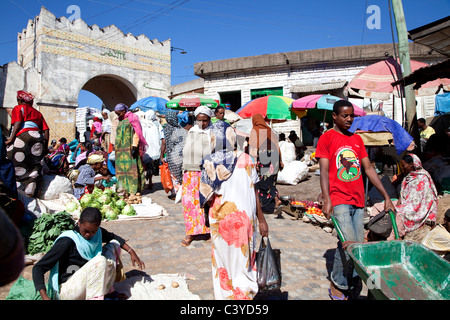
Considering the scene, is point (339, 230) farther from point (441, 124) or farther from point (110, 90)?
point (110, 90)

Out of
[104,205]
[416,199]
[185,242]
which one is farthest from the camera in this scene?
[104,205]

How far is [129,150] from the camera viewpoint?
25.9 ft

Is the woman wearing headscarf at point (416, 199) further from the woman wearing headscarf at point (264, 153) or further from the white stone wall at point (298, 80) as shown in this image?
the white stone wall at point (298, 80)

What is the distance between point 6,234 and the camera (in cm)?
103

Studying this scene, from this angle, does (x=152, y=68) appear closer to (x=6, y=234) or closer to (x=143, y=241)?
(x=143, y=241)

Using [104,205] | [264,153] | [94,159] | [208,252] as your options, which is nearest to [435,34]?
[264,153]

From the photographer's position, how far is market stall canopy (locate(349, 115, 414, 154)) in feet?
22.4

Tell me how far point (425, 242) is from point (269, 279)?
2569mm

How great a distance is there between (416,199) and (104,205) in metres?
5.62

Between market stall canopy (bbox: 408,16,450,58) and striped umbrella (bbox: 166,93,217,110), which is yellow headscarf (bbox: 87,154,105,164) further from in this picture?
market stall canopy (bbox: 408,16,450,58)

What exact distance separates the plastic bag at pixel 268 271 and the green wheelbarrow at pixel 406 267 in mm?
651

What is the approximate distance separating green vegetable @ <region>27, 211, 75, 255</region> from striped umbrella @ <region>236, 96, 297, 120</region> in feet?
22.2

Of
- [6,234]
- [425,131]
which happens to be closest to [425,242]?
[6,234]

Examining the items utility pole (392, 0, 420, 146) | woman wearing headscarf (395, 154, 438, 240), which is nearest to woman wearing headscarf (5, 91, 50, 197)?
woman wearing headscarf (395, 154, 438, 240)
